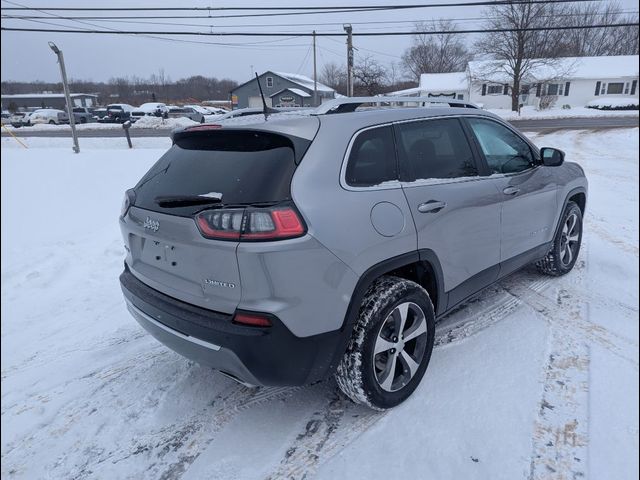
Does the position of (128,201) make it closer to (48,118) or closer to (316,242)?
(316,242)

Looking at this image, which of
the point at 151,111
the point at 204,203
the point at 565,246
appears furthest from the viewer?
the point at 151,111

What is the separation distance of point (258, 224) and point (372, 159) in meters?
0.90

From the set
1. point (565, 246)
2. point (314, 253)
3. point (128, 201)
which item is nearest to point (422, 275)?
point (314, 253)

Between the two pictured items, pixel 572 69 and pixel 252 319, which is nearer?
pixel 252 319

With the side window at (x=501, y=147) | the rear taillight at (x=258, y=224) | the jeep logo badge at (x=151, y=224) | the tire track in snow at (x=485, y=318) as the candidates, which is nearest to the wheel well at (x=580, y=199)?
the tire track in snow at (x=485, y=318)

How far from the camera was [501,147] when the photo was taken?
12.6 feet

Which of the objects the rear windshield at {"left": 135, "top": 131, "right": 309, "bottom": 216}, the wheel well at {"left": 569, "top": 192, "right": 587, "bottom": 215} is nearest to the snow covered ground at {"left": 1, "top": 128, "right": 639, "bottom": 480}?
the wheel well at {"left": 569, "top": 192, "right": 587, "bottom": 215}

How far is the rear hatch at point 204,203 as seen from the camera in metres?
2.23

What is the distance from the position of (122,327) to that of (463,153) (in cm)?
322

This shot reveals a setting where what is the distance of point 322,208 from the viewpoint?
7.42 ft

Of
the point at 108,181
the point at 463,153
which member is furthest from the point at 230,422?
the point at 108,181

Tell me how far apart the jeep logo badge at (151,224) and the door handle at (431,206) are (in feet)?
5.11

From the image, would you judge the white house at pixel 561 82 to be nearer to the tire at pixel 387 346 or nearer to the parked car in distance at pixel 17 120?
the parked car in distance at pixel 17 120

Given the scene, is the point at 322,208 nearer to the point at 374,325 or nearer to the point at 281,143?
the point at 281,143
